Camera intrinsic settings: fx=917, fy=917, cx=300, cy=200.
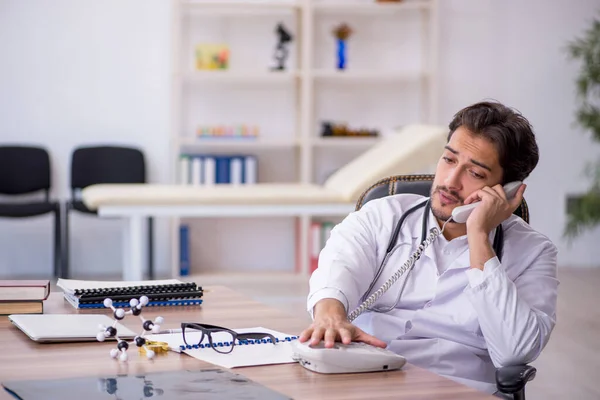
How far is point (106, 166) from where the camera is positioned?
6449mm

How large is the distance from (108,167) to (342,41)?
190 centimetres

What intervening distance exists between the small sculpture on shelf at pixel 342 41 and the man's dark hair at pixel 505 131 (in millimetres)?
4623

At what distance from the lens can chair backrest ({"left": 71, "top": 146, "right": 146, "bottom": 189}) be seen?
21.0 ft

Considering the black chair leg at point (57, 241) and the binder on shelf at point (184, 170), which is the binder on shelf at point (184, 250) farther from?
the black chair leg at point (57, 241)

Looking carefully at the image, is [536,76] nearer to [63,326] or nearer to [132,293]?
[132,293]

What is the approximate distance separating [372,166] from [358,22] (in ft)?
7.10

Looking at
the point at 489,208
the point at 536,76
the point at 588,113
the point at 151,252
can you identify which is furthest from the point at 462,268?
the point at 536,76

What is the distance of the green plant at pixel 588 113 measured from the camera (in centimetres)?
648

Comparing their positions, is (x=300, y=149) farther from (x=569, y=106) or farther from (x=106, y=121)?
(x=569, y=106)

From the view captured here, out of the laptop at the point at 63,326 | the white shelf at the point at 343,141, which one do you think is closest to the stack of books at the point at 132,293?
the laptop at the point at 63,326

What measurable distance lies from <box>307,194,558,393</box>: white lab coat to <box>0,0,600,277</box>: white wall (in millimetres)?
4702

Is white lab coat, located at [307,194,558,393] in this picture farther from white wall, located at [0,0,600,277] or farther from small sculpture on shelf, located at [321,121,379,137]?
white wall, located at [0,0,600,277]

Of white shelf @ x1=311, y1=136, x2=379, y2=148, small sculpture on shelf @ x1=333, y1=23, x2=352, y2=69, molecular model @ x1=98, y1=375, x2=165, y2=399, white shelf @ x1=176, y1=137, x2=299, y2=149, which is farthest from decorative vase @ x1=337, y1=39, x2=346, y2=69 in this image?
molecular model @ x1=98, y1=375, x2=165, y2=399

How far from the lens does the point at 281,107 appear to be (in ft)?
22.5
